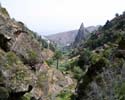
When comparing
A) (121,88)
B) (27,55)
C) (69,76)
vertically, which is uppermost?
(27,55)

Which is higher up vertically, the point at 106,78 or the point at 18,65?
the point at 18,65

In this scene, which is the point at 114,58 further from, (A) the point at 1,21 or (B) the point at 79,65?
(B) the point at 79,65

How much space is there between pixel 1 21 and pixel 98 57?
52.3 ft

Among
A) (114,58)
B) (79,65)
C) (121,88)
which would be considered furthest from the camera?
(79,65)

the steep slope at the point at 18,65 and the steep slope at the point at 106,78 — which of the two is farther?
the steep slope at the point at 18,65

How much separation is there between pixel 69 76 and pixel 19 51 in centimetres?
5677

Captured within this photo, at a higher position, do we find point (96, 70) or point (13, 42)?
point (13, 42)

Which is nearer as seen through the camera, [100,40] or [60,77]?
[60,77]

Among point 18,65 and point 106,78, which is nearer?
point 18,65

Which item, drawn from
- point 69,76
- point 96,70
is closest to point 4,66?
point 96,70

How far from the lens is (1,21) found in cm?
4178

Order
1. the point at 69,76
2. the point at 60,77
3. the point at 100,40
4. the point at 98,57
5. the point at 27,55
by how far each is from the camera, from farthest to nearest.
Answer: the point at 100,40 < the point at 69,76 < the point at 60,77 < the point at 98,57 < the point at 27,55

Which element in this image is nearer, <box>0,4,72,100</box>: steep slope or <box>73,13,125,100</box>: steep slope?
<box>73,13,125,100</box>: steep slope

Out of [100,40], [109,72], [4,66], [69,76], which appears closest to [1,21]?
[4,66]
